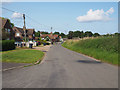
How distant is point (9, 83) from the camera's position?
5.89 metres

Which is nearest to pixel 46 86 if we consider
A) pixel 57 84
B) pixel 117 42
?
pixel 57 84

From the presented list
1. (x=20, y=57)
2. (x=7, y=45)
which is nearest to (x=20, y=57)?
(x=20, y=57)

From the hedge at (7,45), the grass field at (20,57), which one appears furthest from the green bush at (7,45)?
the grass field at (20,57)

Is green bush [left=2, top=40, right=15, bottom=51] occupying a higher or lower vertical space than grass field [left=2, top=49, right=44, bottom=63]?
higher

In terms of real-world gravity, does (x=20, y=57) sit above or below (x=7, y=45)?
below

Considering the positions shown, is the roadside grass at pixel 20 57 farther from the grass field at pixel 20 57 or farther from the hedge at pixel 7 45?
the hedge at pixel 7 45

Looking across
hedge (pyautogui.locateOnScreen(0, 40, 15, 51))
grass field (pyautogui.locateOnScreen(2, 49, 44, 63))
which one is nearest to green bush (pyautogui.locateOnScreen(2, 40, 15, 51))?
hedge (pyautogui.locateOnScreen(0, 40, 15, 51))

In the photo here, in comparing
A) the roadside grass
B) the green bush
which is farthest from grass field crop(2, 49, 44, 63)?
the green bush

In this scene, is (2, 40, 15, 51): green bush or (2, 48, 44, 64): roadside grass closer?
(2, 48, 44, 64): roadside grass

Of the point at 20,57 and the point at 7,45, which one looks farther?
the point at 7,45

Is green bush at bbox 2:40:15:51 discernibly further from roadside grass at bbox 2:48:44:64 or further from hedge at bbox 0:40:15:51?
roadside grass at bbox 2:48:44:64

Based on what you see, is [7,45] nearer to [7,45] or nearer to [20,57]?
[7,45]

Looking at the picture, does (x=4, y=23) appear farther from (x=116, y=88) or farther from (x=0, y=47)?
(x=116, y=88)

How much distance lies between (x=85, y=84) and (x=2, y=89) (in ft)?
11.3
